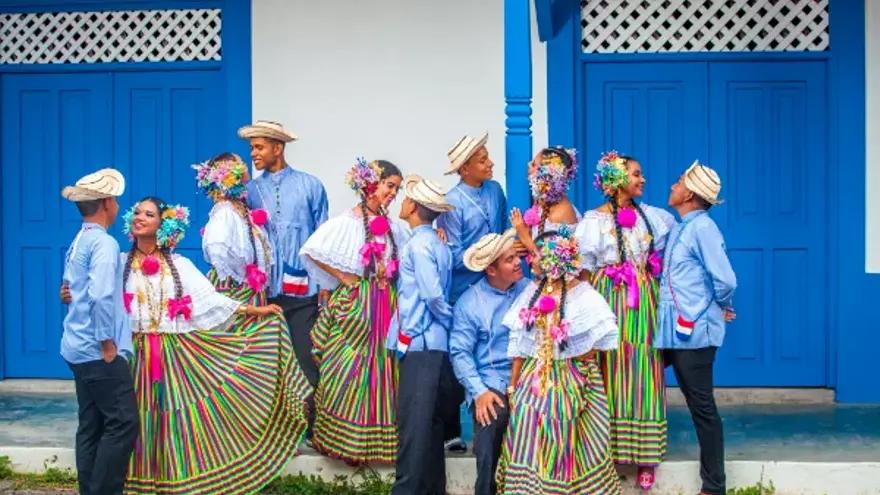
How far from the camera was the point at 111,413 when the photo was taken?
7.42m

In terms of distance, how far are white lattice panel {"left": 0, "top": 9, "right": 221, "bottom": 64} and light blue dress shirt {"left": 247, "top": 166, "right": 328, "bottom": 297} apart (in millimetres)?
1812

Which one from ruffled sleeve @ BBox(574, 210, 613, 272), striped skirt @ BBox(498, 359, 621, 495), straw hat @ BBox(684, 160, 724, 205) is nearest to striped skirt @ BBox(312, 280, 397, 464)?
striped skirt @ BBox(498, 359, 621, 495)

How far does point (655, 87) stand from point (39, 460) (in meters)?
4.44

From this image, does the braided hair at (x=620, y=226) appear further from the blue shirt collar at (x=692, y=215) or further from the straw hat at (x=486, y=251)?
the straw hat at (x=486, y=251)

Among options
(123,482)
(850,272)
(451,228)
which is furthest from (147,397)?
(850,272)

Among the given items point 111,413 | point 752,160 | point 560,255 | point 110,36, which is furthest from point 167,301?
point 752,160

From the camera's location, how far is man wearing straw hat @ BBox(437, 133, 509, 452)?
819 centimetres

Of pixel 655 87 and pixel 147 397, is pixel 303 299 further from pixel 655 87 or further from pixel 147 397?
pixel 655 87

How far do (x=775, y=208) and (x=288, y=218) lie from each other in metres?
3.19

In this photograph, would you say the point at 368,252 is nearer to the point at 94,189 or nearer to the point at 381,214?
the point at 381,214

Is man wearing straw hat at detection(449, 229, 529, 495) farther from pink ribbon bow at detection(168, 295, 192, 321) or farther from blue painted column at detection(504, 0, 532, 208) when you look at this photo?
pink ribbon bow at detection(168, 295, 192, 321)

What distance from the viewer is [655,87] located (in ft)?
31.9

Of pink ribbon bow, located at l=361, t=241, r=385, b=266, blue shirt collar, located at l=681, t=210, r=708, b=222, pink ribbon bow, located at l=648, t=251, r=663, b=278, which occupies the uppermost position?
blue shirt collar, located at l=681, t=210, r=708, b=222

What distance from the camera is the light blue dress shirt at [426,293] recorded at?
24.8ft
